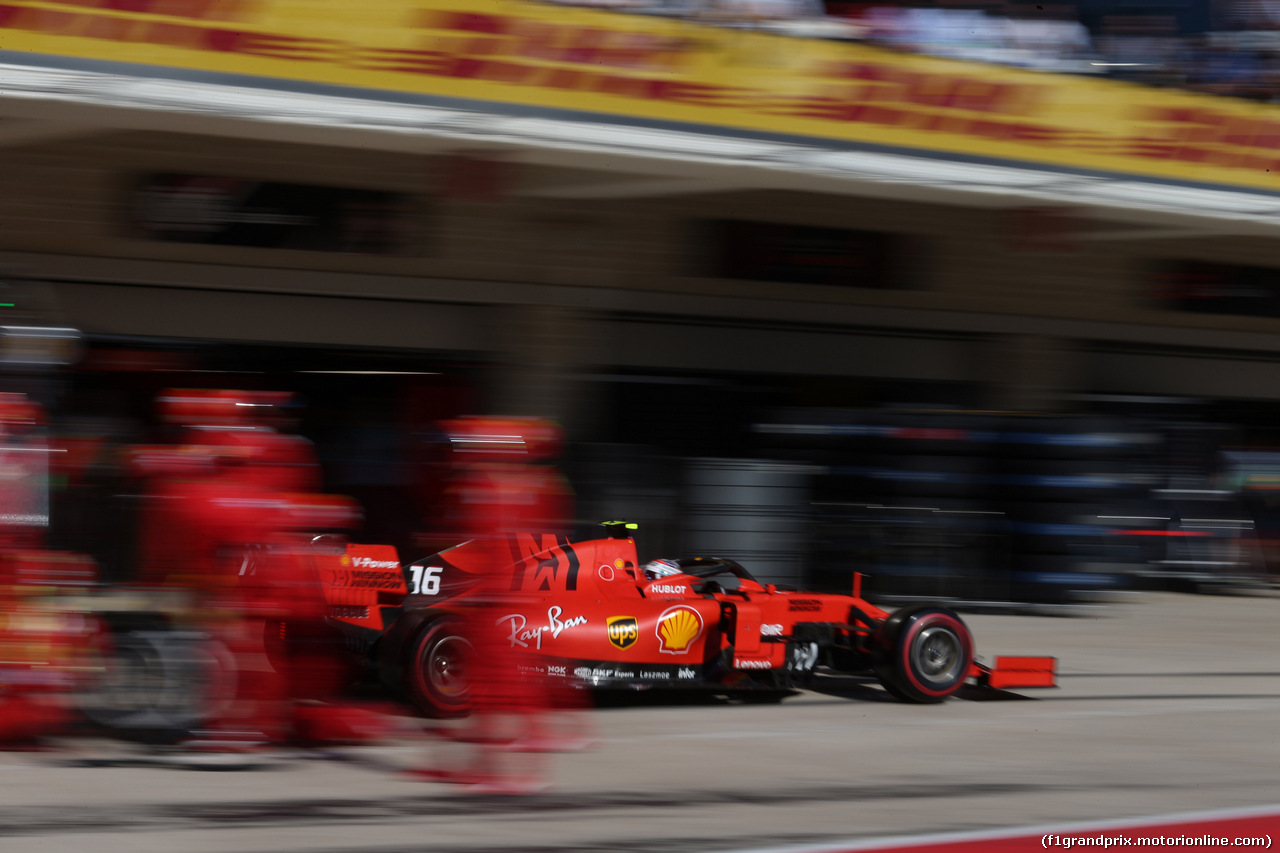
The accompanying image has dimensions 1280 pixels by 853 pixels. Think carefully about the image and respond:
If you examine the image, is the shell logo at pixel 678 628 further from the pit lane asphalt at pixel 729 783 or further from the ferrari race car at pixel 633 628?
the pit lane asphalt at pixel 729 783

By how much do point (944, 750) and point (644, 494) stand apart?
4.99 metres

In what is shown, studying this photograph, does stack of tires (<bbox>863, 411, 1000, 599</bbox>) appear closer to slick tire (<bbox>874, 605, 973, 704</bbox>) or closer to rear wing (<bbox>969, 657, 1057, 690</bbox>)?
rear wing (<bbox>969, 657, 1057, 690</bbox>)

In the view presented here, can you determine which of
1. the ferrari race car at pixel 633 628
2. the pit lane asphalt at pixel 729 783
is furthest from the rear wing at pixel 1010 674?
Answer: the pit lane asphalt at pixel 729 783

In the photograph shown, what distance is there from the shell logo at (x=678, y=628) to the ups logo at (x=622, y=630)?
135 millimetres

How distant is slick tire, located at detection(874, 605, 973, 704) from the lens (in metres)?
8.27

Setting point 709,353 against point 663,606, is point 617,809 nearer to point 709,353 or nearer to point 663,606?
point 663,606

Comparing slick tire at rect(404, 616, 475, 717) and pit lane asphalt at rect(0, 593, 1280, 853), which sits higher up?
slick tire at rect(404, 616, 475, 717)

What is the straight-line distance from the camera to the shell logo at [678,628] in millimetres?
7805

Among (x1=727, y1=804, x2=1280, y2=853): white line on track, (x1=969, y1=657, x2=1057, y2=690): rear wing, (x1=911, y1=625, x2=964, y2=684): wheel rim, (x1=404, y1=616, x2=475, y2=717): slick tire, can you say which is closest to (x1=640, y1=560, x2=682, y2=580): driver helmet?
(x1=404, y1=616, x2=475, y2=717): slick tire

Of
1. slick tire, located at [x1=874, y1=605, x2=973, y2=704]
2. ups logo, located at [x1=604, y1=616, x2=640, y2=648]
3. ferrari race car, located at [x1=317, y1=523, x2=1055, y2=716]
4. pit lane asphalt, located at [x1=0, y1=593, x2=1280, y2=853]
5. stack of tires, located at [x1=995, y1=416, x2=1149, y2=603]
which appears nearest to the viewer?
pit lane asphalt, located at [x1=0, y1=593, x2=1280, y2=853]

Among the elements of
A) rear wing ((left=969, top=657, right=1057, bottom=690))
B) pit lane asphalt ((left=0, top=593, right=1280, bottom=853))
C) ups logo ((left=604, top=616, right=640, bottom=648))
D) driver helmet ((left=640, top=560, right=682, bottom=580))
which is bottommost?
pit lane asphalt ((left=0, top=593, right=1280, bottom=853))

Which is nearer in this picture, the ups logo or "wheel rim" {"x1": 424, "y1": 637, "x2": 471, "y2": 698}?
"wheel rim" {"x1": 424, "y1": 637, "x2": 471, "y2": 698}

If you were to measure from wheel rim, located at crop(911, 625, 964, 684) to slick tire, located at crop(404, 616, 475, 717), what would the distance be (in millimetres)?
2559

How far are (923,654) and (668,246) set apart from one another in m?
7.27
